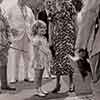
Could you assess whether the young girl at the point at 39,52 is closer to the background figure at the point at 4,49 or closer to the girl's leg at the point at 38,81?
the girl's leg at the point at 38,81

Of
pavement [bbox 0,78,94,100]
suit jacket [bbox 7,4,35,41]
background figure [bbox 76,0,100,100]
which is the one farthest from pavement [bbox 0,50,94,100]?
background figure [bbox 76,0,100,100]

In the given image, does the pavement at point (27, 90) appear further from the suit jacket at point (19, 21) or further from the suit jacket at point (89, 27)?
the suit jacket at point (89, 27)

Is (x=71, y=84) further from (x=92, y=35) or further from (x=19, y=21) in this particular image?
(x=19, y=21)

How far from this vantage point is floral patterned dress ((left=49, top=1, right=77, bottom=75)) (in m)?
1.96

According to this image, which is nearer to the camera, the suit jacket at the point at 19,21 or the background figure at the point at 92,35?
the suit jacket at the point at 19,21

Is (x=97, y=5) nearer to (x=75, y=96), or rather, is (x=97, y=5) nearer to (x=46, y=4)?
(x=46, y=4)

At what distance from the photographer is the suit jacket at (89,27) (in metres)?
Result: 1.98

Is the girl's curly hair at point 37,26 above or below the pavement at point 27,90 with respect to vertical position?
above

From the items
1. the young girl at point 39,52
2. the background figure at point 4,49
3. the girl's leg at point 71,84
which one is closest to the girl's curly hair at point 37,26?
the young girl at point 39,52

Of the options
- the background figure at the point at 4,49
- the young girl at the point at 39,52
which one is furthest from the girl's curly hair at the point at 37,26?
the background figure at the point at 4,49

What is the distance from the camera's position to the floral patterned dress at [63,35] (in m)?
1.96

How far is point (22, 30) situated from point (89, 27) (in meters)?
0.57

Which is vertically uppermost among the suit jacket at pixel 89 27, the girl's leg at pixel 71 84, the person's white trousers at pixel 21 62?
the suit jacket at pixel 89 27

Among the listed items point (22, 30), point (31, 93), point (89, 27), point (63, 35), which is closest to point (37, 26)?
point (22, 30)
